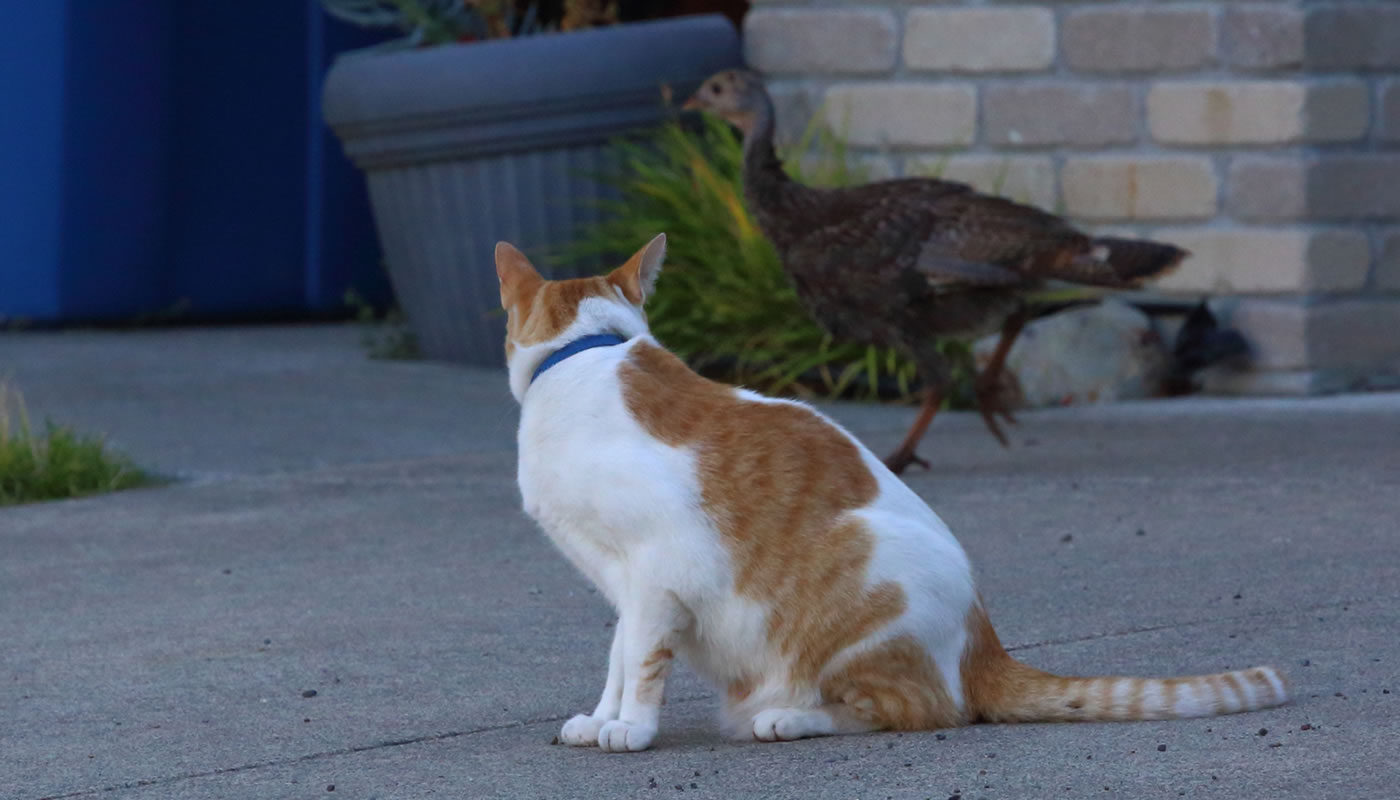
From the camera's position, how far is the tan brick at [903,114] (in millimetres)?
7879

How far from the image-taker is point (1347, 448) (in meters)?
6.02

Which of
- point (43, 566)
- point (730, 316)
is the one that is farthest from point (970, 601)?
point (730, 316)

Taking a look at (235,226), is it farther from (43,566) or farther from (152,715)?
(152,715)

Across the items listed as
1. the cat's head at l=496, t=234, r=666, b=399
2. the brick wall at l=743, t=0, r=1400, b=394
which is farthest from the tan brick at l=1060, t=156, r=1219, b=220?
the cat's head at l=496, t=234, r=666, b=399

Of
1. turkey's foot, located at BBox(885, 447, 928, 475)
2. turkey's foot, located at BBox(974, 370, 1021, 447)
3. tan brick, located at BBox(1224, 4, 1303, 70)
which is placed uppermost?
tan brick, located at BBox(1224, 4, 1303, 70)

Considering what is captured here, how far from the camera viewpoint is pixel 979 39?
25.6 ft

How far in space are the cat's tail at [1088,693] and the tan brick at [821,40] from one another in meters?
5.17

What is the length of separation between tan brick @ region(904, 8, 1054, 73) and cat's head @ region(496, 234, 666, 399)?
4.68 m

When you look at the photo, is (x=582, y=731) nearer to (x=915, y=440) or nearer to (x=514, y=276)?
(x=514, y=276)

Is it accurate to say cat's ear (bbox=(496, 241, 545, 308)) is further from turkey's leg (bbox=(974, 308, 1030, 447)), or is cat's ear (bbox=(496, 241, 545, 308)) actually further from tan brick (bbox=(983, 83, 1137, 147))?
tan brick (bbox=(983, 83, 1137, 147))

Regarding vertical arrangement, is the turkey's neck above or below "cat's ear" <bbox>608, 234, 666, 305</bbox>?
below

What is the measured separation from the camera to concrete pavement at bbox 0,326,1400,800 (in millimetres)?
2924

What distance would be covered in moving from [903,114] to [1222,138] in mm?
1348

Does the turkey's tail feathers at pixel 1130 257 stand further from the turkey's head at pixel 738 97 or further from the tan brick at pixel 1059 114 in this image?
the tan brick at pixel 1059 114
